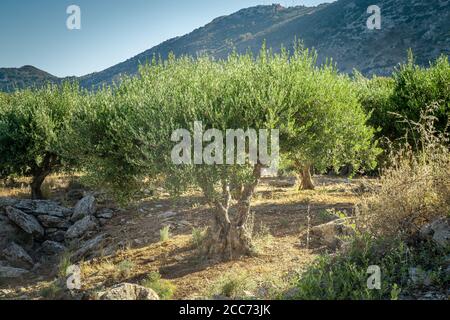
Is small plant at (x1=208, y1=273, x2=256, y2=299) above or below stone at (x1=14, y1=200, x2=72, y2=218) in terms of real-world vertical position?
above

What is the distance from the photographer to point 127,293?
882 cm

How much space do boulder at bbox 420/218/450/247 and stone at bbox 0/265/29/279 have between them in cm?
1520

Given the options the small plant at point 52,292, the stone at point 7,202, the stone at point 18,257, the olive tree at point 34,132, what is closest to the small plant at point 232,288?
the small plant at point 52,292

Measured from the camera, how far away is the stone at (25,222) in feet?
70.3

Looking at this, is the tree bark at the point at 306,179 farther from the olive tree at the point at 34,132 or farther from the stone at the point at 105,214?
the olive tree at the point at 34,132

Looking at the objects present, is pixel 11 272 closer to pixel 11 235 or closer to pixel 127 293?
pixel 11 235

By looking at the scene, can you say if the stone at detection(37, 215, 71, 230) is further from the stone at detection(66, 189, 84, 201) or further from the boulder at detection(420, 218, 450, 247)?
the boulder at detection(420, 218, 450, 247)

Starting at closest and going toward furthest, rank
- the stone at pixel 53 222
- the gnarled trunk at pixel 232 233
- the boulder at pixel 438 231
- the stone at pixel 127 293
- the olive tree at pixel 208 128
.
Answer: the stone at pixel 127 293
the boulder at pixel 438 231
the olive tree at pixel 208 128
the gnarled trunk at pixel 232 233
the stone at pixel 53 222

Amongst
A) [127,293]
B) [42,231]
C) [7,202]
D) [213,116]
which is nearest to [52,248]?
[42,231]

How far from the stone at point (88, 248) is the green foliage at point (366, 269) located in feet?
37.0

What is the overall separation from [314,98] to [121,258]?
9.30 metres

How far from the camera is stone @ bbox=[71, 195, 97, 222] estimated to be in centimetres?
2302

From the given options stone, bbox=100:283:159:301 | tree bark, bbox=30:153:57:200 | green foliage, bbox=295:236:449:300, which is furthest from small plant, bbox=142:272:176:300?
tree bark, bbox=30:153:57:200

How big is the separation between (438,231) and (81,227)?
56.6 feet
